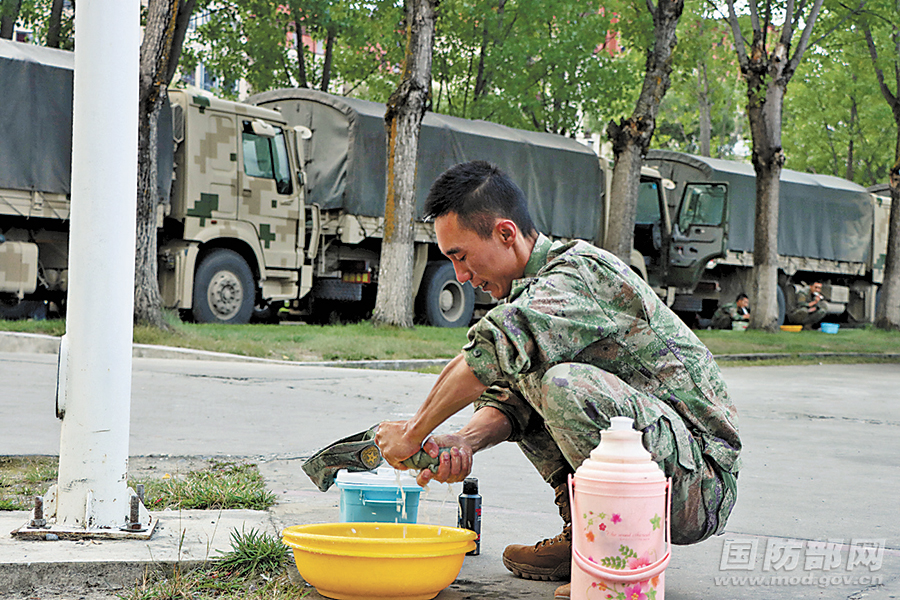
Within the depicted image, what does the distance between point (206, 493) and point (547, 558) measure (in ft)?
5.06

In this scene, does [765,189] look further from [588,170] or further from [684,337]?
[684,337]

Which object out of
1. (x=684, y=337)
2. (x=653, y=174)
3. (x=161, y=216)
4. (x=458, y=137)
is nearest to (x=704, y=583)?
(x=684, y=337)

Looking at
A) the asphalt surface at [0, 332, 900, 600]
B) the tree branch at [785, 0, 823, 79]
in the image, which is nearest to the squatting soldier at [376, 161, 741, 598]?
the asphalt surface at [0, 332, 900, 600]

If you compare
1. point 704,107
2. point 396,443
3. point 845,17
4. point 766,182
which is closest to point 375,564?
point 396,443

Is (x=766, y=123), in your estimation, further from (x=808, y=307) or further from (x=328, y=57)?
(x=328, y=57)

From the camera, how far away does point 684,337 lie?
2867mm

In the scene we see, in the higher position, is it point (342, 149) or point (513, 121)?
point (513, 121)

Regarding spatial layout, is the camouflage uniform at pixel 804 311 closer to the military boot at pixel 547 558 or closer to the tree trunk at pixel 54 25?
the tree trunk at pixel 54 25

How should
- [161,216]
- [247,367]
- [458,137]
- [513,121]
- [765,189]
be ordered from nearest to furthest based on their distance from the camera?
[247,367] < [161,216] < [458,137] < [765,189] < [513,121]

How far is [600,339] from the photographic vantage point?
9.05 ft

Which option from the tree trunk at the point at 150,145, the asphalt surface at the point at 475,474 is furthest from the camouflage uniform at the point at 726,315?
the tree trunk at the point at 150,145

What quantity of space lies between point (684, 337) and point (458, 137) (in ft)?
47.0

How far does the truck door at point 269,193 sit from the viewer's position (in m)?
14.3

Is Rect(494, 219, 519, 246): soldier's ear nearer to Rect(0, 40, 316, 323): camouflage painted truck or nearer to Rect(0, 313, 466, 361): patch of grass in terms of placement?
Rect(0, 313, 466, 361): patch of grass
